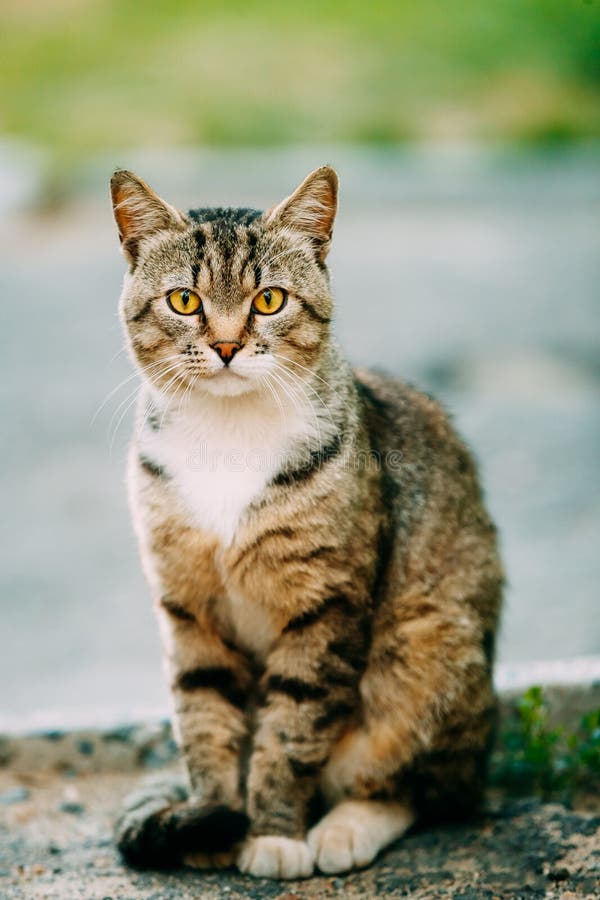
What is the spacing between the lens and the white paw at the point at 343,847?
112 inches

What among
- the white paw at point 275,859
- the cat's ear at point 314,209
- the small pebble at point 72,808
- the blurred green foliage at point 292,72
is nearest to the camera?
the white paw at point 275,859

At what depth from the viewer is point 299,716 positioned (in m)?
2.89

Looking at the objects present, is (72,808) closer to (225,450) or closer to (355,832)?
(355,832)

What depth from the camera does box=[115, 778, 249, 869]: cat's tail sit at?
2.76 meters

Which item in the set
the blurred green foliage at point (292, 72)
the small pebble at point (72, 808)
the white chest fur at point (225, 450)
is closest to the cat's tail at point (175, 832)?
the small pebble at point (72, 808)

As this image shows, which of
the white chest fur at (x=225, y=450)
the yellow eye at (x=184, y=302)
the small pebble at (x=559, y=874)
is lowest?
the small pebble at (x=559, y=874)

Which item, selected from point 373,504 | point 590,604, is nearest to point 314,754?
point 373,504

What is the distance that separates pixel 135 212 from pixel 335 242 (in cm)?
693

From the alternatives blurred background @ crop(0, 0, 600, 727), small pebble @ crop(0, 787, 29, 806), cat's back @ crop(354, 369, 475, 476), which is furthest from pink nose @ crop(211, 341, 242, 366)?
small pebble @ crop(0, 787, 29, 806)

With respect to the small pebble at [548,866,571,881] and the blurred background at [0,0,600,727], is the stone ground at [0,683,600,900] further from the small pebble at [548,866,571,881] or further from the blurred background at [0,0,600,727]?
the blurred background at [0,0,600,727]

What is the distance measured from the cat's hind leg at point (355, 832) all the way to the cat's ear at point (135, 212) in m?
1.59

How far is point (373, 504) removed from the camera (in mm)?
2982

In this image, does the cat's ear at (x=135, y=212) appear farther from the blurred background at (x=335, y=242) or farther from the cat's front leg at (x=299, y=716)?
the blurred background at (x=335, y=242)

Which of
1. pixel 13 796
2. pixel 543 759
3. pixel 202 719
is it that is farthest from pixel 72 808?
pixel 543 759
